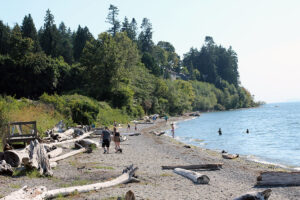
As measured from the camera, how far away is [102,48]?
55656mm

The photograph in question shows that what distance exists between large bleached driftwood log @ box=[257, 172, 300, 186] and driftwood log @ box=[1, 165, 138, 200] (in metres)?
5.22

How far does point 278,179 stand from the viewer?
12648 millimetres

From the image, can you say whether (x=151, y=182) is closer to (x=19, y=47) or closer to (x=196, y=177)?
(x=196, y=177)

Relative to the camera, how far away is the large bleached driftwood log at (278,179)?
12648mm

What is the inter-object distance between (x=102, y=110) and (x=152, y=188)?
1425 inches

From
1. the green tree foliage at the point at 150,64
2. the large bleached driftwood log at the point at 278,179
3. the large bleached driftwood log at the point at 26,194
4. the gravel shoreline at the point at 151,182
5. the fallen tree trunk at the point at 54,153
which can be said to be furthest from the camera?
the green tree foliage at the point at 150,64

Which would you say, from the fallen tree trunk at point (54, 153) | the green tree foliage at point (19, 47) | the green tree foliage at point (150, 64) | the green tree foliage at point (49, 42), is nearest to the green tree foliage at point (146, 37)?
the green tree foliage at point (150, 64)

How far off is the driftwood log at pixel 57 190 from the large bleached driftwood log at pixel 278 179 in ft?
17.1

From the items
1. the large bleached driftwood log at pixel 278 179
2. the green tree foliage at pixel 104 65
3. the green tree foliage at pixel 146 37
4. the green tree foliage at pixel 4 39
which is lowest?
the large bleached driftwood log at pixel 278 179

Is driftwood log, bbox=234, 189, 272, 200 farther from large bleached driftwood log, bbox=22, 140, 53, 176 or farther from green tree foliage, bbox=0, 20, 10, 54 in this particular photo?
green tree foliage, bbox=0, 20, 10, 54

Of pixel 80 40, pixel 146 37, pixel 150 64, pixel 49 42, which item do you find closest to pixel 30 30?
pixel 49 42

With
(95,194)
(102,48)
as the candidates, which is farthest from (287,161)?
(102,48)

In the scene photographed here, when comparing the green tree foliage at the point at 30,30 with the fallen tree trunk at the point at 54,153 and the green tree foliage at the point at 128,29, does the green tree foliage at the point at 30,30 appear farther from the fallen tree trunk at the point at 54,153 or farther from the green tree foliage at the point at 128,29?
the fallen tree trunk at the point at 54,153

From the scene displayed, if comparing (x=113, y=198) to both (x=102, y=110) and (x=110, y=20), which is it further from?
(x=110, y=20)
